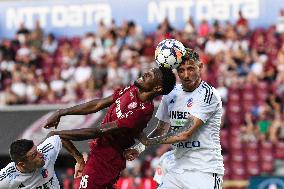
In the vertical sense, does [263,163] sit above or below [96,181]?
below

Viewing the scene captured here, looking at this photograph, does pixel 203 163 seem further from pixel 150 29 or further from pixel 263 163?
pixel 150 29

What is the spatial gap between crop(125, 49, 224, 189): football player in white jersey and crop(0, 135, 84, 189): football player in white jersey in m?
0.80

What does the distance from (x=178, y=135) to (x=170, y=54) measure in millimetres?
836

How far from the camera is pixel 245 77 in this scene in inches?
780

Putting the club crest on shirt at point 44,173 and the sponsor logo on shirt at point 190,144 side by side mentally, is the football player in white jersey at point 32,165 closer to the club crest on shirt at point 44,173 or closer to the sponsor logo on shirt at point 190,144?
the club crest on shirt at point 44,173

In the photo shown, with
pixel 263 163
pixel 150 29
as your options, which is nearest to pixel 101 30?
pixel 150 29

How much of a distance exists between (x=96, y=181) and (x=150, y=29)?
16.0 meters

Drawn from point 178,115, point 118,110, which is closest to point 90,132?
point 118,110

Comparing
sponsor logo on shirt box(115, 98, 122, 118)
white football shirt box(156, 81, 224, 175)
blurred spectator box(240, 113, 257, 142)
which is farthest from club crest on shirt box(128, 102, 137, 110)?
blurred spectator box(240, 113, 257, 142)

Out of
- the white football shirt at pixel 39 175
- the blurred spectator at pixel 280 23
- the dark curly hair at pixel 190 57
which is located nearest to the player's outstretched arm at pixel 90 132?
the white football shirt at pixel 39 175

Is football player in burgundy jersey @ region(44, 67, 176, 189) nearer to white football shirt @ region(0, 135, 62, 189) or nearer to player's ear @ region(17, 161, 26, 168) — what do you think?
white football shirt @ region(0, 135, 62, 189)

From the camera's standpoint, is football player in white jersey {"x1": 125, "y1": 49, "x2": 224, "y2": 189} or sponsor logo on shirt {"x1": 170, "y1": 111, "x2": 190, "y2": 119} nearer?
football player in white jersey {"x1": 125, "y1": 49, "x2": 224, "y2": 189}

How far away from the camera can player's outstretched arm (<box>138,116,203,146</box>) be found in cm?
868

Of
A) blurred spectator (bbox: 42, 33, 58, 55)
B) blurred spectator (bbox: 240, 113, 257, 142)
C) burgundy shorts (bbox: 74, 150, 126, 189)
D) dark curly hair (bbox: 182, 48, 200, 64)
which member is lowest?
blurred spectator (bbox: 240, 113, 257, 142)
